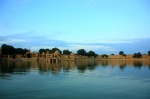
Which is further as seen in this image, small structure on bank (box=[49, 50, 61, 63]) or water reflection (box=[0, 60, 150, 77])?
small structure on bank (box=[49, 50, 61, 63])

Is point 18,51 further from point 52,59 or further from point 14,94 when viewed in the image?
point 14,94

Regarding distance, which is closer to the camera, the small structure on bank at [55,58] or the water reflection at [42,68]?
the water reflection at [42,68]

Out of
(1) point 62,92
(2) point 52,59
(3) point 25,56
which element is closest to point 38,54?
(3) point 25,56

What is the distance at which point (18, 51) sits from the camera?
17438 centimetres

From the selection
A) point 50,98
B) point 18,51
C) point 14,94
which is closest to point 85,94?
point 50,98

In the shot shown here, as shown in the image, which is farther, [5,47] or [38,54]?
[38,54]

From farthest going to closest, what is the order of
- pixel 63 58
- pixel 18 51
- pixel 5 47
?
pixel 63 58 → pixel 18 51 → pixel 5 47

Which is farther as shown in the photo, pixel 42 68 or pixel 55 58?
pixel 55 58

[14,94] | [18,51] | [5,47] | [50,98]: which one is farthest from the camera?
[18,51]

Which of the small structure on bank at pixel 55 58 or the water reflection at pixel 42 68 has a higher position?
the small structure on bank at pixel 55 58

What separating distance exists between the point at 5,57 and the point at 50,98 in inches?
5627

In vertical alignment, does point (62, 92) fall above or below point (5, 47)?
below

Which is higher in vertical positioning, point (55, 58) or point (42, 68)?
point (55, 58)

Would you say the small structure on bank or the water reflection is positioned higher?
the small structure on bank
